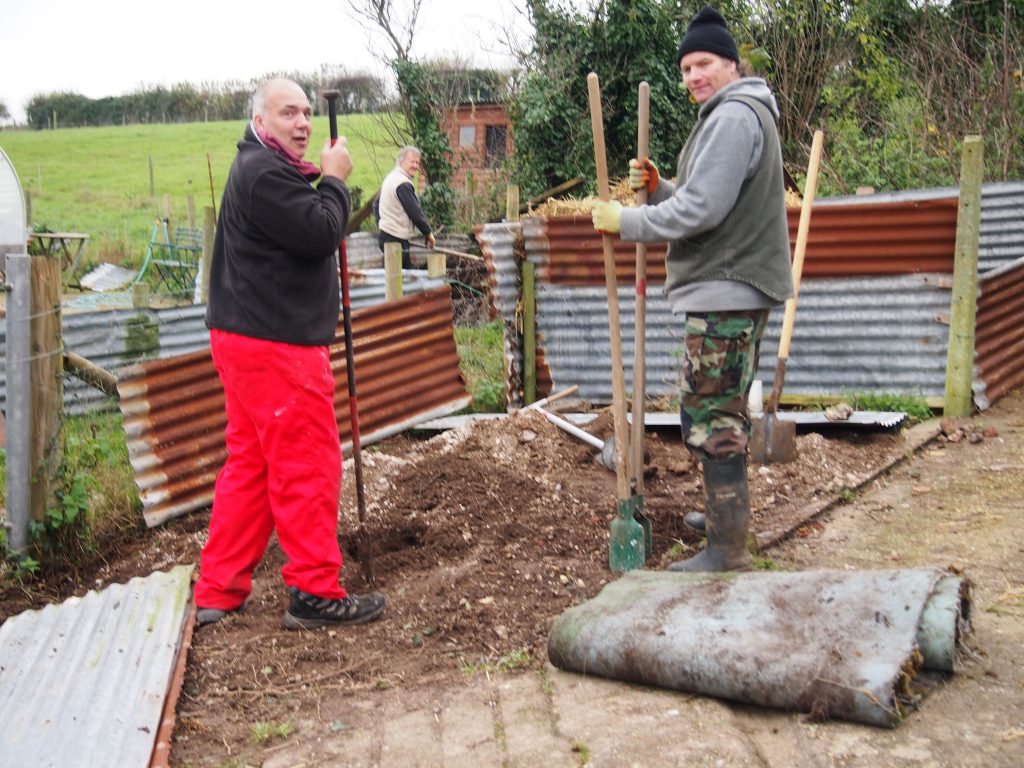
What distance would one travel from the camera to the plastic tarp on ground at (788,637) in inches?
113

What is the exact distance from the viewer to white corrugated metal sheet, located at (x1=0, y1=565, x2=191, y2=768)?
3.28 meters

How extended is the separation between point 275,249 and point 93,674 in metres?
1.70

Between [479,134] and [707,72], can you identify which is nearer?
[707,72]

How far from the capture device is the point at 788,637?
10.2 ft

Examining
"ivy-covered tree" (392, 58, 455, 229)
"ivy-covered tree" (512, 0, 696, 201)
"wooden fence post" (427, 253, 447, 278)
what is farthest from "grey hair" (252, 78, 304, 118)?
"ivy-covered tree" (392, 58, 455, 229)

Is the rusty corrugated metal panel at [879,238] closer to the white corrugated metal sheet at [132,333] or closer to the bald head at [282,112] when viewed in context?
the white corrugated metal sheet at [132,333]

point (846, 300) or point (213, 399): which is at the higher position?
Answer: point (846, 300)

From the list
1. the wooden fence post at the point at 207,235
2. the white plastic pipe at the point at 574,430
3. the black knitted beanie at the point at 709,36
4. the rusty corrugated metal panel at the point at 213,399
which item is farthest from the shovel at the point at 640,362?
the wooden fence post at the point at 207,235

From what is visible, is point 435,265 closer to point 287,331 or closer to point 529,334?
point 529,334

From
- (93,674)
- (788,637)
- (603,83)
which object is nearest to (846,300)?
(788,637)

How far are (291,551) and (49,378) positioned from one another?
187cm

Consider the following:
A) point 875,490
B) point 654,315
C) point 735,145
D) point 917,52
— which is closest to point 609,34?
point 917,52

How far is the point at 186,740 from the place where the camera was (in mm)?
3289

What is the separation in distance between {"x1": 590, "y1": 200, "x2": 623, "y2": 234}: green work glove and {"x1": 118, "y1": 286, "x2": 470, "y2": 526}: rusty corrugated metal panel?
2.73m
